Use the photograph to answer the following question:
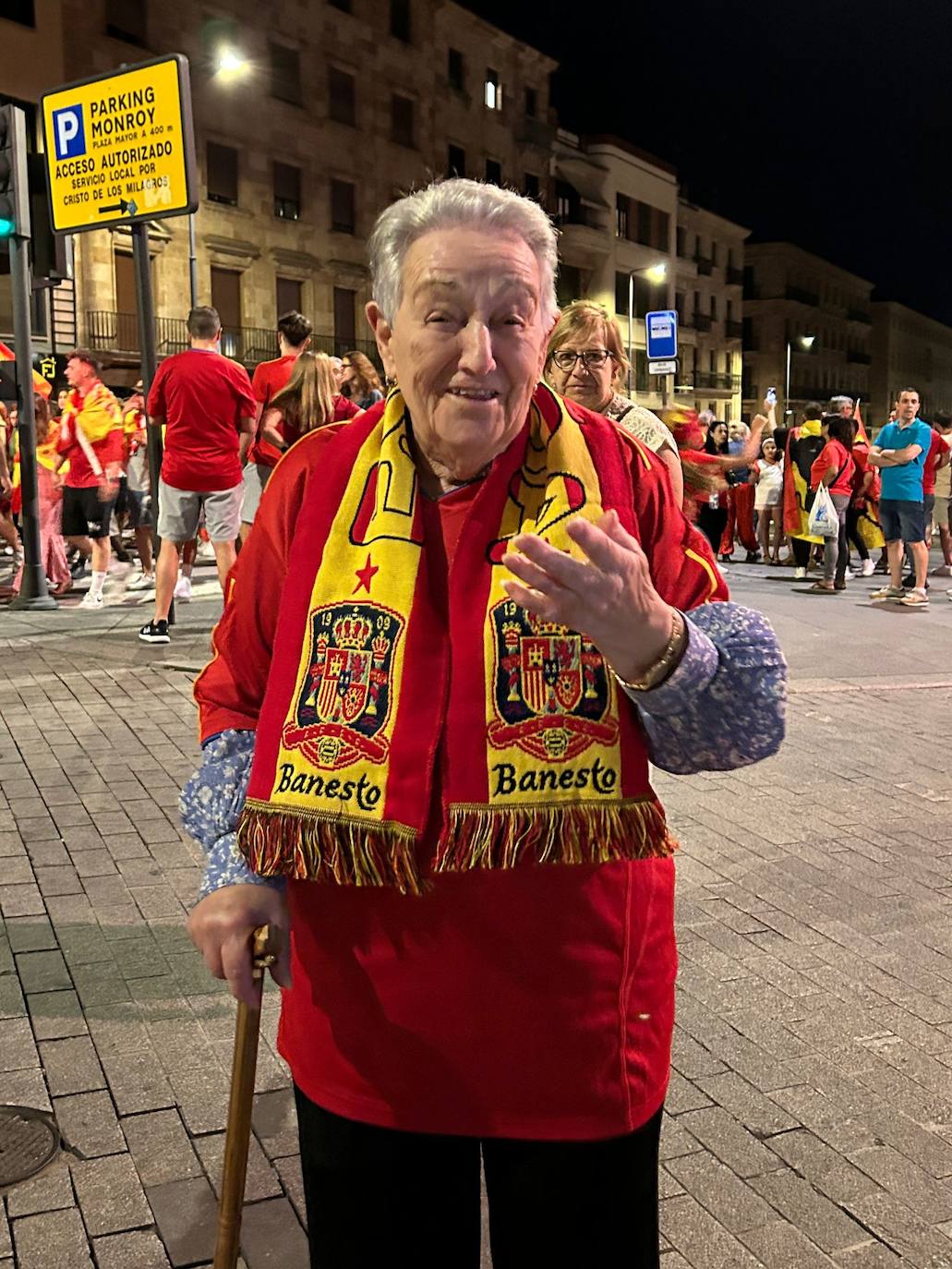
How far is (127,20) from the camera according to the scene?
31.5 meters

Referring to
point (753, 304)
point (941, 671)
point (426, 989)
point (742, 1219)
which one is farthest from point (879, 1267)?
point (753, 304)

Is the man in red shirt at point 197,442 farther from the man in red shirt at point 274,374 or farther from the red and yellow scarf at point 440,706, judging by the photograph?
the red and yellow scarf at point 440,706

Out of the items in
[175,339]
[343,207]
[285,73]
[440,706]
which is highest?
[285,73]

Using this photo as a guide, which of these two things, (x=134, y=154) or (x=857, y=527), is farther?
(x=857, y=527)

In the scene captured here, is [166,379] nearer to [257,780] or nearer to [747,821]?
[747,821]

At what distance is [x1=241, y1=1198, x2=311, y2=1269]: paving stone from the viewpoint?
243cm

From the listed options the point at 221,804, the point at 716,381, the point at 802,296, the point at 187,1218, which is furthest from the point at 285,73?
Answer: the point at 802,296

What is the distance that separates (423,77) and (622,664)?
43.8m

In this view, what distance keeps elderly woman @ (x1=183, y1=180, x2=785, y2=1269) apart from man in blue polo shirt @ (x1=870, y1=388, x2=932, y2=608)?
1095 centimetres

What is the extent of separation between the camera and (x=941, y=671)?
8656mm

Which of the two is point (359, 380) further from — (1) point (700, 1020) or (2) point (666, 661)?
(2) point (666, 661)

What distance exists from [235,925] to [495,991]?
1.19 ft

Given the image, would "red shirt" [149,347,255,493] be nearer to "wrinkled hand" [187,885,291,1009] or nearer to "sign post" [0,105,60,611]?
"sign post" [0,105,60,611]

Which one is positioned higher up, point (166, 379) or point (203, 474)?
point (166, 379)
